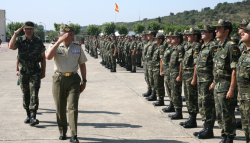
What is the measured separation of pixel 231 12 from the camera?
368 feet

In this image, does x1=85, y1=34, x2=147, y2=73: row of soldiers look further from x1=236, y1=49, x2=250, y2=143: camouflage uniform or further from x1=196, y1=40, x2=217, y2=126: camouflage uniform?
x1=236, y1=49, x2=250, y2=143: camouflage uniform

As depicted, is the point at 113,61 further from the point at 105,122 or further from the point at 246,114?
the point at 246,114

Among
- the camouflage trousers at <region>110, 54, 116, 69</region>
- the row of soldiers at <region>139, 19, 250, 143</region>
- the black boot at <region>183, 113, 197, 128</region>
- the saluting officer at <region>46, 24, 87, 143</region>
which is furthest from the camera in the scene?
the camouflage trousers at <region>110, 54, 116, 69</region>

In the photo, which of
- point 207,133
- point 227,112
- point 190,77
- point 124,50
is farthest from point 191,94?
point 124,50

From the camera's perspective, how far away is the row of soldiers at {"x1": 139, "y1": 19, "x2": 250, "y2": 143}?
401 cm

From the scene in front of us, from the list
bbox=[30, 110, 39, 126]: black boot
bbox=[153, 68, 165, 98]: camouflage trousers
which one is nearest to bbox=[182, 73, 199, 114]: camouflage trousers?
bbox=[153, 68, 165, 98]: camouflage trousers

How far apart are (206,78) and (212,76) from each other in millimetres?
111

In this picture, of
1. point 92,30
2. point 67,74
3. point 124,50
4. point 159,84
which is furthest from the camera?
point 92,30

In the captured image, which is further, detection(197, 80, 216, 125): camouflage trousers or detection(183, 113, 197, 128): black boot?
detection(183, 113, 197, 128): black boot

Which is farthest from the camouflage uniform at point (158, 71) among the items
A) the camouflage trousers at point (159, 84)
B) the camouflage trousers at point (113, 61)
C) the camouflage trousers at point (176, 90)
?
the camouflage trousers at point (113, 61)

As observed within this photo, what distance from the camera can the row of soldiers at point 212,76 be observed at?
13.1ft

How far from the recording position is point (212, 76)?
5.12 metres

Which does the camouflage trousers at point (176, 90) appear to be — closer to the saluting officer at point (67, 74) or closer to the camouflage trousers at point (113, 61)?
the saluting officer at point (67, 74)

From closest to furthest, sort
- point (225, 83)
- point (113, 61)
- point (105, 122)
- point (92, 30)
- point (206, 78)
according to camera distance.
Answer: point (225, 83) < point (206, 78) < point (105, 122) < point (113, 61) < point (92, 30)
